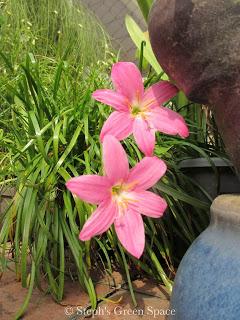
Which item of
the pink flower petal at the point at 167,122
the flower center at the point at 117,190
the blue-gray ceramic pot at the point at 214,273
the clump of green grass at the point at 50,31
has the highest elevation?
the clump of green grass at the point at 50,31

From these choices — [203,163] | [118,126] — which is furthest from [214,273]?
[203,163]

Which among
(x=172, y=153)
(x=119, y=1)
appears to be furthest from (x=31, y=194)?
(x=119, y=1)

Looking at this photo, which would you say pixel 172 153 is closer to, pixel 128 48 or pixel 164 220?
pixel 164 220

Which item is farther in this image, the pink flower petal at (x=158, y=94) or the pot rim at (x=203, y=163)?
the pot rim at (x=203, y=163)

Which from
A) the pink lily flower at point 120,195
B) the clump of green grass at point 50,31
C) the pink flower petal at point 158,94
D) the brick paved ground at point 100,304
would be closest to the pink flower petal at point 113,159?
the pink lily flower at point 120,195

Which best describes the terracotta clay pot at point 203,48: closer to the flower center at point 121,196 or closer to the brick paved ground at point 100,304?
the flower center at point 121,196

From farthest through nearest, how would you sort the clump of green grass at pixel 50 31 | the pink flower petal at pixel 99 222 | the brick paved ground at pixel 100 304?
the clump of green grass at pixel 50 31 → the brick paved ground at pixel 100 304 → the pink flower petal at pixel 99 222
